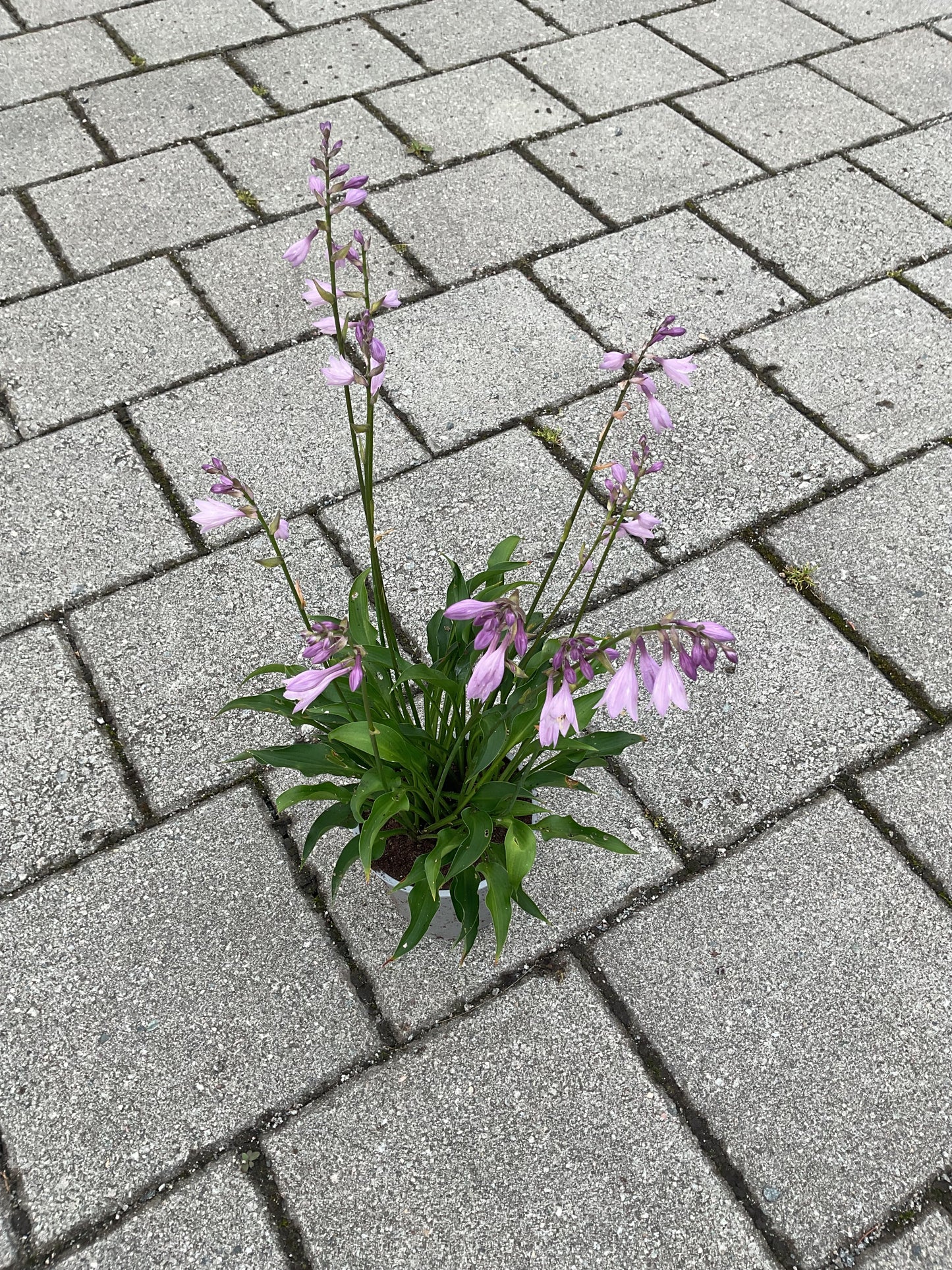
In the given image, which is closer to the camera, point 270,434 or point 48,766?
point 48,766

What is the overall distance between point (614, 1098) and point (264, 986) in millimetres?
618

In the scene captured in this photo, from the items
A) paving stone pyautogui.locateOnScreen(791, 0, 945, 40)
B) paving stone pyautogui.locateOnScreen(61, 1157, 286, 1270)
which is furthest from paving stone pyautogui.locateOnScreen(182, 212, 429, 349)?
paving stone pyautogui.locateOnScreen(791, 0, 945, 40)

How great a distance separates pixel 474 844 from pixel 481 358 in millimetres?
1733

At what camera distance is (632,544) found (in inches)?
97.8

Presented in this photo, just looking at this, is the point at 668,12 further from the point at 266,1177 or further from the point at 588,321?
the point at 266,1177

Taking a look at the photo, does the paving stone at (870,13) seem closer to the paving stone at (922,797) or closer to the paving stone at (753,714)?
the paving stone at (753,714)

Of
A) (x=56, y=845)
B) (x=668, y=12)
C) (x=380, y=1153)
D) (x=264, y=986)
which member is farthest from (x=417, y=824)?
(x=668, y=12)

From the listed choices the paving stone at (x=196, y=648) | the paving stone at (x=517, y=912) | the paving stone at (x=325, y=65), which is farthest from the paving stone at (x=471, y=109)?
the paving stone at (x=517, y=912)

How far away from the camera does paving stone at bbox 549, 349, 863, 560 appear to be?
2.54m

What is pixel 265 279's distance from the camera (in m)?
3.05

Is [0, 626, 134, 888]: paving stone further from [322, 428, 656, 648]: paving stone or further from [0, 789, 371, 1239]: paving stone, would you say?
[322, 428, 656, 648]: paving stone

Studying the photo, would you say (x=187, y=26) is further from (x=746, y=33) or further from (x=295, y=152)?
(x=746, y=33)

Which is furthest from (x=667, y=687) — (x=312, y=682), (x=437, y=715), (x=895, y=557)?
(x=895, y=557)

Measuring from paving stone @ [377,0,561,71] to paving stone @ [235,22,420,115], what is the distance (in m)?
0.11
